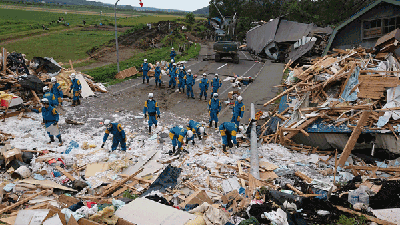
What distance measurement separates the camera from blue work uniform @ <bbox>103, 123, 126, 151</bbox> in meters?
9.39

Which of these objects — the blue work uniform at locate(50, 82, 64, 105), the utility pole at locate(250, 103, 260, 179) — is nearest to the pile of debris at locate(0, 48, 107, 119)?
the blue work uniform at locate(50, 82, 64, 105)

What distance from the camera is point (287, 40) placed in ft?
86.0

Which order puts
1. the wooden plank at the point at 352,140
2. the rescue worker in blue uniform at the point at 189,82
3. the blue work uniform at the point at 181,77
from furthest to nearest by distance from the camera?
the blue work uniform at the point at 181,77, the rescue worker in blue uniform at the point at 189,82, the wooden plank at the point at 352,140

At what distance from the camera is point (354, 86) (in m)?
10.0

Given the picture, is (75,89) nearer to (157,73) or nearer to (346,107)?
(157,73)

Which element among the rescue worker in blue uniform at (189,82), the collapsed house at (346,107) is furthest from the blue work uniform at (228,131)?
the rescue worker in blue uniform at (189,82)

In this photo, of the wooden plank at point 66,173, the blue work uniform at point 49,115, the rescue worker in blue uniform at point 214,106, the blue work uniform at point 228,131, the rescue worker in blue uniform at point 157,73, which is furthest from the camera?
the rescue worker in blue uniform at point 157,73

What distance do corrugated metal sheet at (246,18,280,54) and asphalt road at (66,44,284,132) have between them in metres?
6.18

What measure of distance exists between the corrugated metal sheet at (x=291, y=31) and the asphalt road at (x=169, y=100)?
4.60 meters

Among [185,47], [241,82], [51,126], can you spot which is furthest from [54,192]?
[185,47]

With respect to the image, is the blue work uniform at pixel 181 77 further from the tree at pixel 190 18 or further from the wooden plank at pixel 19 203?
the tree at pixel 190 18

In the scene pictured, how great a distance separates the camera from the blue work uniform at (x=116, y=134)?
9.39m

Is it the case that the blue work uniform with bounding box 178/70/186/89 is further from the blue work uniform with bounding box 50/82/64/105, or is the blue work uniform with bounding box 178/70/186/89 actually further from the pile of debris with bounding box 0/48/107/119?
the blue work uniform with bounding box 50/82/64/105

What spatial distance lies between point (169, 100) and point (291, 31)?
632 inches
